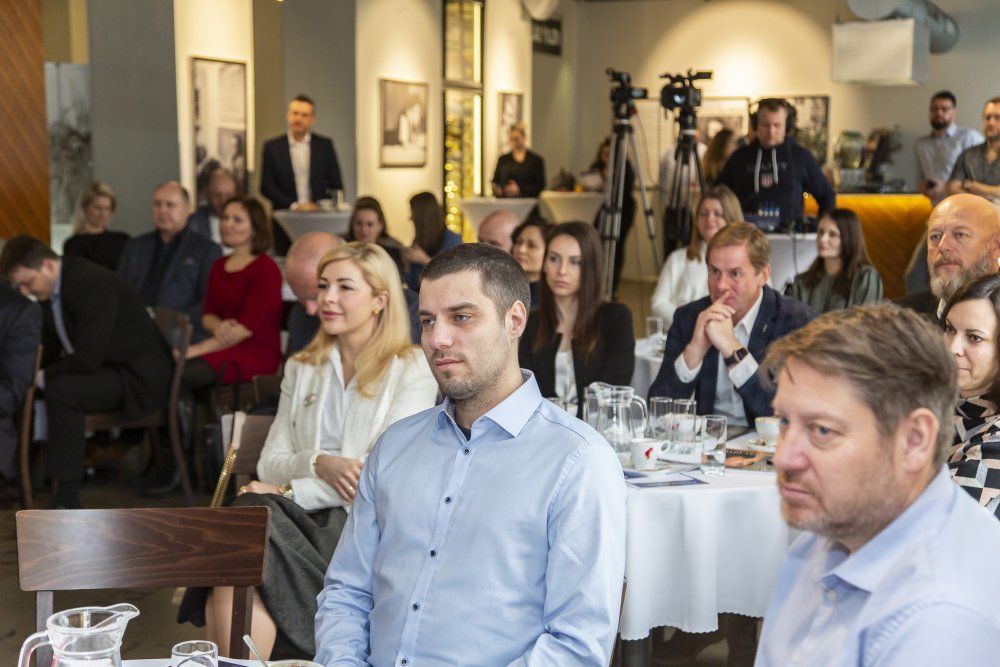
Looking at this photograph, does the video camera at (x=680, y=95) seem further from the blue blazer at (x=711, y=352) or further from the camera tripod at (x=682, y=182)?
the blue blazer at (x=711, y=352)

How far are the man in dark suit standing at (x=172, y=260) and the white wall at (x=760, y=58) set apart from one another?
8.92 m

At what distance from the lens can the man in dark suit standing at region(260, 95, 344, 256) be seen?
912cm

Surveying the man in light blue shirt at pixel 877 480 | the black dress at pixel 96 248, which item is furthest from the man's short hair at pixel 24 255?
the man in light blue shirt at pixel 877 480

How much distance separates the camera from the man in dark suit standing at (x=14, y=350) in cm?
534

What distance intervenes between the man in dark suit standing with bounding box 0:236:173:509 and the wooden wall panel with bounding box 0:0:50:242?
2.81 m

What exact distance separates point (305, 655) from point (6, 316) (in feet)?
9.46

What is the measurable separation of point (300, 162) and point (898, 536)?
A: 27.7ft

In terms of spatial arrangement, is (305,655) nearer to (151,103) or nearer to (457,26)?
(151,103)

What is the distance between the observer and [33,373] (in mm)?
5438

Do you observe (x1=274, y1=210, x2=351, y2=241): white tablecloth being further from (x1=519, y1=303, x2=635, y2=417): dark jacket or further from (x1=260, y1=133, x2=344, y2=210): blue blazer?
(x1=519, y1=303, x2=635, y2=417): dark jacket

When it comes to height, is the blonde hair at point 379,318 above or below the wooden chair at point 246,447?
above

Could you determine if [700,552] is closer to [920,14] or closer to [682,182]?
[682,182]

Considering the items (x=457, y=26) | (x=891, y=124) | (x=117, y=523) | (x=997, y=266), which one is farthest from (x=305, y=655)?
(x=891, y=124)

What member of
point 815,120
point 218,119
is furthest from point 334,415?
point 815,120
